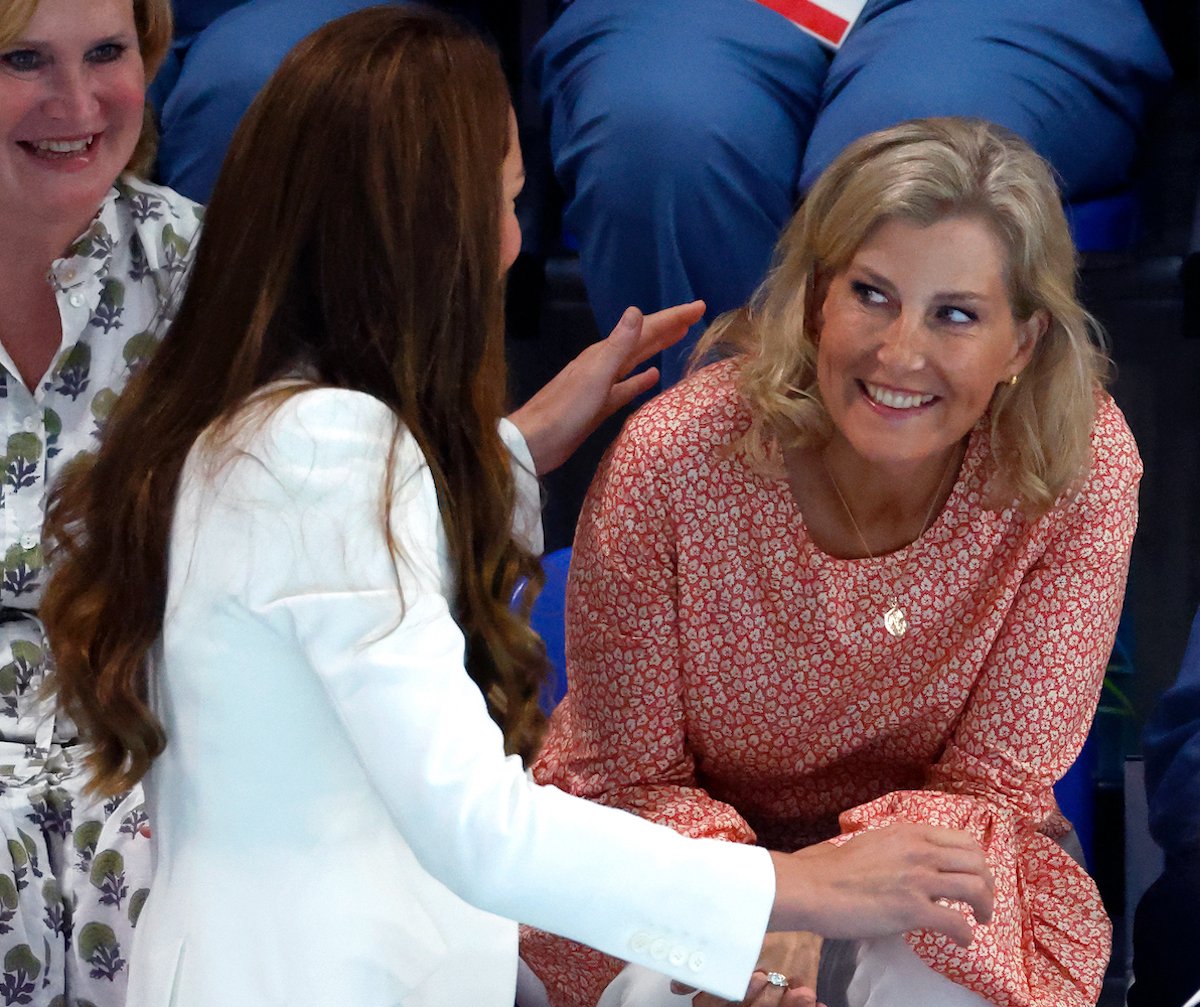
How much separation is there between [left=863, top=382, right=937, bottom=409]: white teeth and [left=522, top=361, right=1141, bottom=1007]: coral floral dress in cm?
10

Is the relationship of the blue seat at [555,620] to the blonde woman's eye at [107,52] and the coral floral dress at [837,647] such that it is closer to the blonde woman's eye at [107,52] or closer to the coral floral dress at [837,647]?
the coral floral dress at [837,647]

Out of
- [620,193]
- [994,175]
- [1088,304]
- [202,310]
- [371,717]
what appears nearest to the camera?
[371,717]

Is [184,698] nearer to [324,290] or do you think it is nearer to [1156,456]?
[324,290]

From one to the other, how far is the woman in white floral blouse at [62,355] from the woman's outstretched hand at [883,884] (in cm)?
63

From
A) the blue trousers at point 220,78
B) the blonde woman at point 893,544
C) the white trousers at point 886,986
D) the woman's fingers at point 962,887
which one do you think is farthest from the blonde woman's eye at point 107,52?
the woman's fingers at point 962,887

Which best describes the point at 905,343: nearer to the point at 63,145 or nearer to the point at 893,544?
the point at 893,544

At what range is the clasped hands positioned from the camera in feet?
4.52

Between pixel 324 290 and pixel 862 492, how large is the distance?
0.70 meters

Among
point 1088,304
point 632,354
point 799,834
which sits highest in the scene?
point 632,354

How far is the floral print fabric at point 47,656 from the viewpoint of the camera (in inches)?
65.5

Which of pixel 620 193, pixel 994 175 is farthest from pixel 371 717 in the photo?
pixel 620 193

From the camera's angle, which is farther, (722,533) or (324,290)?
(722,533)

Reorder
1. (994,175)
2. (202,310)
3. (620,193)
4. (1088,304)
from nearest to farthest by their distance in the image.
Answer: (202,310) < (994,175) < (620,193) < (1088,304)

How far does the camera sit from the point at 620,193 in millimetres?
2186
